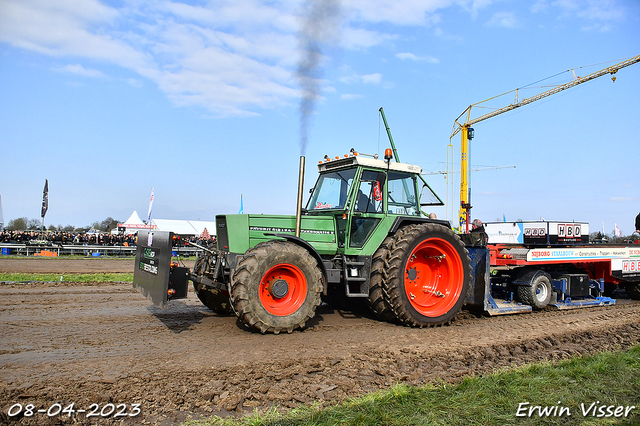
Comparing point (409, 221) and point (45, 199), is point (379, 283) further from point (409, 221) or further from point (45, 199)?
point (45, 199)

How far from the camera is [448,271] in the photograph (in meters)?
7.32

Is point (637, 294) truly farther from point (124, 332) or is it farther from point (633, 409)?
point (124, 332)

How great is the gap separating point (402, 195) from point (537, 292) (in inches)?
143

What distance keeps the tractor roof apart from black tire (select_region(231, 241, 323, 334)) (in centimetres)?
177

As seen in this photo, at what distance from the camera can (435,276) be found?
7414mm

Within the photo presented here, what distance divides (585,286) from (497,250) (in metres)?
2.39

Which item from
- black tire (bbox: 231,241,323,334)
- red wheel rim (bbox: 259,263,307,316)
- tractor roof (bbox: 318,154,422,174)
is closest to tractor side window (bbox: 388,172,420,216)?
tractor roof (bbox: 318,154,422,174)

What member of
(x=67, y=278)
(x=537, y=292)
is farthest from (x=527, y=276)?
(x=67, y=278)

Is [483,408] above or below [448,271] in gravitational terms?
below

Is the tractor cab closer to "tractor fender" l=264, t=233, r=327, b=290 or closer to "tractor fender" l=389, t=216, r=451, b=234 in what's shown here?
"tractor fender" l=389, t=216, r=451, b=234

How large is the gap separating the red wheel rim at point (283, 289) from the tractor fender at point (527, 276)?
4.76 m

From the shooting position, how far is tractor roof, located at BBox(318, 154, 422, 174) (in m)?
6.92

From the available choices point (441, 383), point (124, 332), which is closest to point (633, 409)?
point (441, 383)

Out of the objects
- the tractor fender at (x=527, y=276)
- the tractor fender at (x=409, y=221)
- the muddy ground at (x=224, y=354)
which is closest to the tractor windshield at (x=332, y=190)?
the tractor fender at (x=409, y=221)
